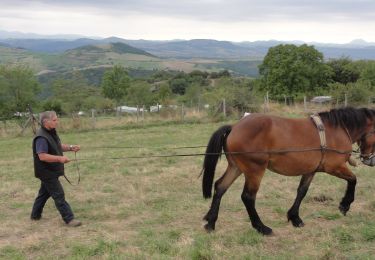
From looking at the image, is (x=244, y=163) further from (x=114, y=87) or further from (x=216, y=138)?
(x=114, y=87)

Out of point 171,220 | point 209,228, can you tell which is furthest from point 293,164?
point 171,220

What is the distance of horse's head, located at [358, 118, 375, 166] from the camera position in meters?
6.80

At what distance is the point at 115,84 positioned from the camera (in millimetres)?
68812

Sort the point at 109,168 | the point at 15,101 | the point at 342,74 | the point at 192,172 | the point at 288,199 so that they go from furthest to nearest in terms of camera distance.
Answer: the point at 342,74 → the point at 15,101 → the point at 109,168 → the point at 192,172 → the point at 288,199

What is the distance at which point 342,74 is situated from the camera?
50.7m

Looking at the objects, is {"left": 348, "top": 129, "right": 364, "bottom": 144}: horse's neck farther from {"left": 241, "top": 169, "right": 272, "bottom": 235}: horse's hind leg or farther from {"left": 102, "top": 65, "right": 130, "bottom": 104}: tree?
{"left": 102, "top": 65, "right": 130, "bottom": 104}: tree

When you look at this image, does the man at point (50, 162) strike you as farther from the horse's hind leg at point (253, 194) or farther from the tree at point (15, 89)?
the tree at point (15, 89)

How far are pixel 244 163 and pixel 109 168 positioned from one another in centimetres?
636

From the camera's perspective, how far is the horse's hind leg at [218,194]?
6232 mm

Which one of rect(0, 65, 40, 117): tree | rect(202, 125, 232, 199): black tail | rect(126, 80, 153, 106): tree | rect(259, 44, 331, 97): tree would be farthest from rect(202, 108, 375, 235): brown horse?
rect(126, 80, 153, 106): tree

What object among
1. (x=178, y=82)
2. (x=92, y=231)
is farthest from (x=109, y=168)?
(x=178, y=82)

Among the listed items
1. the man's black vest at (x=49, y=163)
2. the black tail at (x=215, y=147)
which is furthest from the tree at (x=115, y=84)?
the black tail at (x=215, y=147)

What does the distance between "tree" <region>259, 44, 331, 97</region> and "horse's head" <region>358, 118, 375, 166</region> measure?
40813mm

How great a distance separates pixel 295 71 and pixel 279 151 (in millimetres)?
42748
